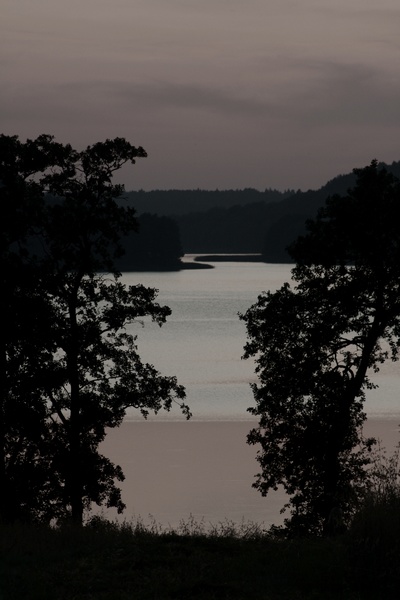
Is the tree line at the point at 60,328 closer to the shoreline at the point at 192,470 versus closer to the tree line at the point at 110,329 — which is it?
the tree line at the point at 110,329

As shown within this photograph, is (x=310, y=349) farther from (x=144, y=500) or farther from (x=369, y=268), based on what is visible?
(x=144, y=500)

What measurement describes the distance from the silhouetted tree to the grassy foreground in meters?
13.2

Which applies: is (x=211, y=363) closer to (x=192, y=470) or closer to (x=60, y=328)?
(x=192, y=470)

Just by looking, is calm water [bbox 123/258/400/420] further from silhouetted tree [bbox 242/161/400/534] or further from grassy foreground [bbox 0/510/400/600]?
grassy foreground [bbox 0/510/400/600]

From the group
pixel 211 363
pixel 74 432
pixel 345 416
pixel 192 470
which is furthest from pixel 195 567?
pixel 211 363

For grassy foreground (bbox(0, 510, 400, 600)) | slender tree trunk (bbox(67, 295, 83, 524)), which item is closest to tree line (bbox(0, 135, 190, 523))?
slender tree trunk (bbox(67, 295, 83, 524))

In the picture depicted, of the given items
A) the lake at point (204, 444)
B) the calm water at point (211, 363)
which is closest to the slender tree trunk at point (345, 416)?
the lake at point (204, 444)

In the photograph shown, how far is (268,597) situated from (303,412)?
16.1 meters

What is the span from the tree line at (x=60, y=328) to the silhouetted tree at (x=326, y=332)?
9.90ft

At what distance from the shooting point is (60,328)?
26422 millimetres

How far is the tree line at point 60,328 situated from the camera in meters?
25.9

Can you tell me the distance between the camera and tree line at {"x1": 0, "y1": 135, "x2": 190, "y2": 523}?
25.9 metres

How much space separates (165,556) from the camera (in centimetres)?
1269

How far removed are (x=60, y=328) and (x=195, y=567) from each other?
588 inches
